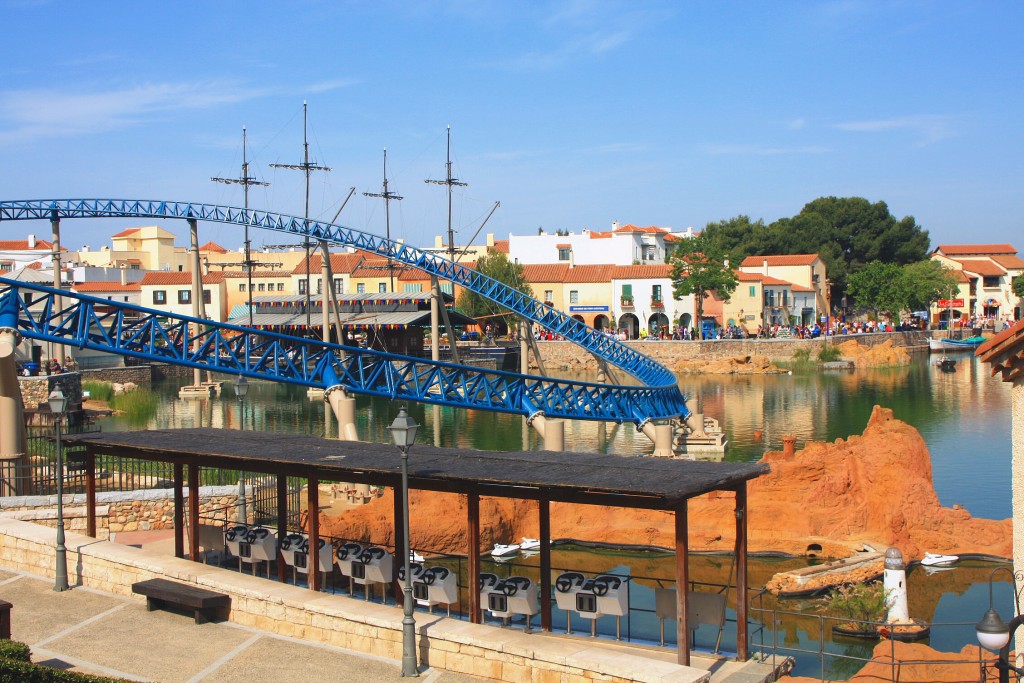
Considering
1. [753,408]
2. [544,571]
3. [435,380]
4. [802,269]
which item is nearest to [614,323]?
[802,269]

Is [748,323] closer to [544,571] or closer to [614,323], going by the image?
[614,323]

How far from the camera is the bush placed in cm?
7625

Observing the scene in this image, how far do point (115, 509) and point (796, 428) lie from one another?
1188 inches

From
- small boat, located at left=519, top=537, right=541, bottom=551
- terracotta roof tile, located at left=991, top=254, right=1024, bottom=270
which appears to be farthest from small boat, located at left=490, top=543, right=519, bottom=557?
terracotta roof tile, located at left=991, top=254, right=1024, bottom=270

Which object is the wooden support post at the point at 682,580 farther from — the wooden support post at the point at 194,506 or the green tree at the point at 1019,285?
the green tree at the point at 1019,285

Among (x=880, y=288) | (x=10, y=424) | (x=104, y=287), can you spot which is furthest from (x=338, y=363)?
(x=880, y=288)

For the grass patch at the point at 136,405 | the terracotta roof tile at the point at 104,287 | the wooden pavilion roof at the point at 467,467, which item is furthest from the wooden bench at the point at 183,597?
the terracotta roof tile at the point at 104,287

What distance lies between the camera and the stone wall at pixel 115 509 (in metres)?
22.3

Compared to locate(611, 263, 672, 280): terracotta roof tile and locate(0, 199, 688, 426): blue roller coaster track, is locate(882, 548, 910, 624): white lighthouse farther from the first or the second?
locate(611, 263, 672, 280): terracotta roof tile

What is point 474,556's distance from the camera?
13.7 m

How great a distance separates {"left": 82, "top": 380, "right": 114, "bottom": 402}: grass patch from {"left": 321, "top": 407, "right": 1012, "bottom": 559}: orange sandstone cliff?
39478 mm

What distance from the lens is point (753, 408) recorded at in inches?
2103

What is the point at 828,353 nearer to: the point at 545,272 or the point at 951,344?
the point at 951,344

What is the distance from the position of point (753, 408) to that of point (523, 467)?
4124cm
